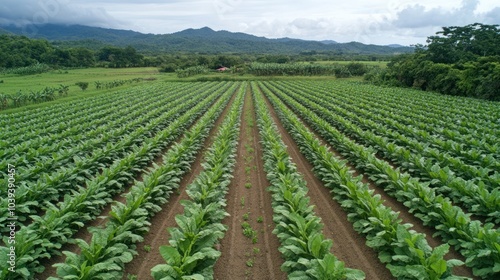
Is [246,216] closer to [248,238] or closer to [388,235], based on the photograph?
[248,238]

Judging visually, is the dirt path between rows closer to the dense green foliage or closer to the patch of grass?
the patch of grass

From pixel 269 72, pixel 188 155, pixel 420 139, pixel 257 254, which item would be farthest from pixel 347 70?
pixel 257 254

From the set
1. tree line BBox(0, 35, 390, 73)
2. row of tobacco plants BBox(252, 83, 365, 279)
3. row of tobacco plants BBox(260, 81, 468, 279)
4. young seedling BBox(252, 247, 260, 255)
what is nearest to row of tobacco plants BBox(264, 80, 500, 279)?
row of tobacco plants BBox(260, 81, 468, 279)

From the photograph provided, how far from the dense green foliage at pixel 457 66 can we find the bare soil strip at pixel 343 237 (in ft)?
110

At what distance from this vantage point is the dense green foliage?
36.1 metres

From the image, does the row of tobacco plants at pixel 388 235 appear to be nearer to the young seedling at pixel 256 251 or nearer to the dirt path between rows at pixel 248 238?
the dirt path between rows at pixel 248 238

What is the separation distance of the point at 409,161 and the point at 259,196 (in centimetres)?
599

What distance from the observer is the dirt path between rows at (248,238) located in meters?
6.58

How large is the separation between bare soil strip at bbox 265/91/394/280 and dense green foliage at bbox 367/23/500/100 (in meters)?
33.6

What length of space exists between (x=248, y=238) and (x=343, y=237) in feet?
7.67

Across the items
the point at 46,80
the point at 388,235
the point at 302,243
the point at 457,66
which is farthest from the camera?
the point at 46,80

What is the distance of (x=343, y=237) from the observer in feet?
25.6

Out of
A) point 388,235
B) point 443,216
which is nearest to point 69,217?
point 388,235

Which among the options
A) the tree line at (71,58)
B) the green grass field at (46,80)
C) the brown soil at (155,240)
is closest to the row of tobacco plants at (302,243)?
the brown soil at (155,240)
